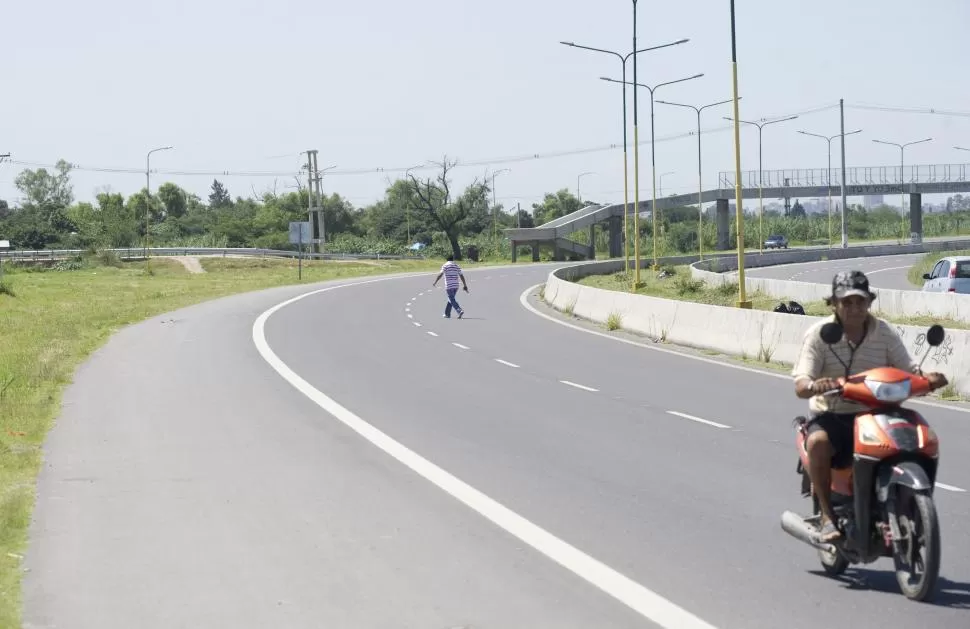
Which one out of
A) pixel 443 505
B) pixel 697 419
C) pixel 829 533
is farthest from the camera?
pixel 697 419

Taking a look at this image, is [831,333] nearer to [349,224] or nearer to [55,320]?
[55,320]

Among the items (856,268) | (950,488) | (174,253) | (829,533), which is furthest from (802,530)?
(174,253)

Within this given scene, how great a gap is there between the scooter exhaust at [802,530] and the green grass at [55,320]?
4209 millimetres

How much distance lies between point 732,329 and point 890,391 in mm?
17662

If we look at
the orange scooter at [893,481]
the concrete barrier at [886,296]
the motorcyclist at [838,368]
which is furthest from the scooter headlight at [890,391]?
the concrete barrier at [886,296]

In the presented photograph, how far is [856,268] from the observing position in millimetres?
55531

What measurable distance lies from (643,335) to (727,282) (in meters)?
22.4

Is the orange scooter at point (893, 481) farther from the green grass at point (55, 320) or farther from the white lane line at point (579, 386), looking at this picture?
the white lane line at point (579, 386)

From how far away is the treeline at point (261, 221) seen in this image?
124m

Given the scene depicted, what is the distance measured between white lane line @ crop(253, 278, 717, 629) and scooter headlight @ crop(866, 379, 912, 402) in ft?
4.89

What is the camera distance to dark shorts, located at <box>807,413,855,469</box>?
287 inches

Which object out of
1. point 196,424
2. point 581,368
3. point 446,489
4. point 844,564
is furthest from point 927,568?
point 581,368

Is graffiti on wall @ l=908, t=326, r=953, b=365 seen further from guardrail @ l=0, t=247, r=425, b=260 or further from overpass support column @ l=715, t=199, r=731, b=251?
overpass support column @ l=715, t=199, r=731, b=251

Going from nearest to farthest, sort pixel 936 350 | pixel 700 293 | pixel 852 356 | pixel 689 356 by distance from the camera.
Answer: pixel 852 356, pixel 936 350, pixel 689 356, pixel 700 293
